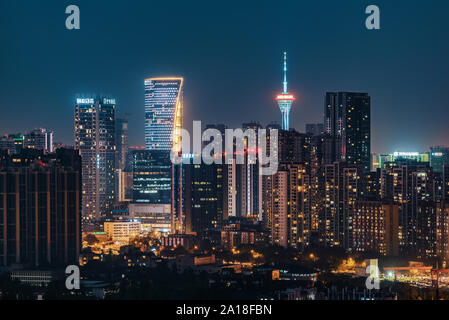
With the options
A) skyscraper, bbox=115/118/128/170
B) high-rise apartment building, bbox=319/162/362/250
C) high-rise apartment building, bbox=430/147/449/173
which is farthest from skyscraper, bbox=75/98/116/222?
high-rise apartment building, bbox=430/147/449/173

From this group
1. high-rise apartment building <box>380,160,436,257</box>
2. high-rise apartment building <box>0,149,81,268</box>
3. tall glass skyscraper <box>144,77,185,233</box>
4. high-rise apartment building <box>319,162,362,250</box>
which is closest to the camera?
high-rise apartment building <box>0,149,81,268</box>

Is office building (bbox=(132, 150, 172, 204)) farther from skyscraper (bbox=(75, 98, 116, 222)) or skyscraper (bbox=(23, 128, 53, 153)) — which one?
skyscraper (bbox=(23, 128, 53, 153))

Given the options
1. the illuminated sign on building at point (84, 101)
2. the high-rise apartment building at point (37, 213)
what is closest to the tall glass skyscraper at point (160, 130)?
the illuminated sign on building at point (84, 101)

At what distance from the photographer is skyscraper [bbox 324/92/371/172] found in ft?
60.3

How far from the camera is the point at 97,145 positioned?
2178 centimetres

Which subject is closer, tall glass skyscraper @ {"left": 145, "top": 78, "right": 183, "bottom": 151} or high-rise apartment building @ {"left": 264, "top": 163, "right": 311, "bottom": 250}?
high-rise apartment building @ {"left": 264, "top": 163, "right": 311, "bottom": 250}

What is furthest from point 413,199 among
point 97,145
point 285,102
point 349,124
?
point 97,145

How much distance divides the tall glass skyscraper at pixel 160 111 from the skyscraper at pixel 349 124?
15.4 feet

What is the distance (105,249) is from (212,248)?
1.95 m

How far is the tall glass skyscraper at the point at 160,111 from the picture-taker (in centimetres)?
2239

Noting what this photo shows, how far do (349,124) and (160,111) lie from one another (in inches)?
252

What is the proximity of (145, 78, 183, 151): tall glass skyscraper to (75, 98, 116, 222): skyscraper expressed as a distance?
4.47 ft

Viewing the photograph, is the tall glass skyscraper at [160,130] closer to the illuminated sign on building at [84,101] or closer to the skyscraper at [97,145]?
the skyscraper at [97,145]
